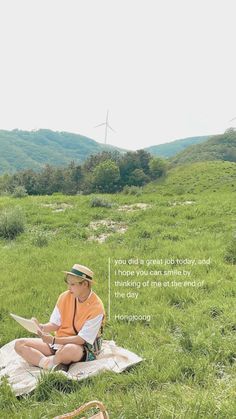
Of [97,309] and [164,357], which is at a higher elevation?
[97,309]

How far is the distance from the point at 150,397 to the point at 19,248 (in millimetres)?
8755

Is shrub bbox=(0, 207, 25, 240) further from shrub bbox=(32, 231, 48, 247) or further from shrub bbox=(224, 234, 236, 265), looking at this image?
shrub bbox=(224, 234, 236, 265)

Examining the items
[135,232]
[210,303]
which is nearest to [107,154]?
[135,232]

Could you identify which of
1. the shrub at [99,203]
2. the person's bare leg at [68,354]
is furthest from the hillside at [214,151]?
the person's bare leg at [68,354]

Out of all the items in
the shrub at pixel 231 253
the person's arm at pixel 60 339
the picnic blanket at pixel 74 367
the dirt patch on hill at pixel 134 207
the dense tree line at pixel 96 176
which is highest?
the dense tree line at pixel 96 176

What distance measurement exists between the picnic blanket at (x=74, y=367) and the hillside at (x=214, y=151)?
11209cm

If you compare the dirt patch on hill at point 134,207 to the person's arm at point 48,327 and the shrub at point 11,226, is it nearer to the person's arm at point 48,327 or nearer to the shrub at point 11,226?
the shrub at point 11,226

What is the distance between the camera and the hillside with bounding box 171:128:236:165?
12131 centimetres

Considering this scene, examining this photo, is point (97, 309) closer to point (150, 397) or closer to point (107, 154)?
point (150, 397)

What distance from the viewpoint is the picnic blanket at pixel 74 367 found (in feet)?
17.9

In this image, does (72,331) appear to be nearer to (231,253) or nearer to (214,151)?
(231,253)

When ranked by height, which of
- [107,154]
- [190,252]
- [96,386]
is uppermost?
[107,154]

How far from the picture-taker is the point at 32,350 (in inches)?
236

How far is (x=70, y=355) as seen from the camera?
5820 millimetres
